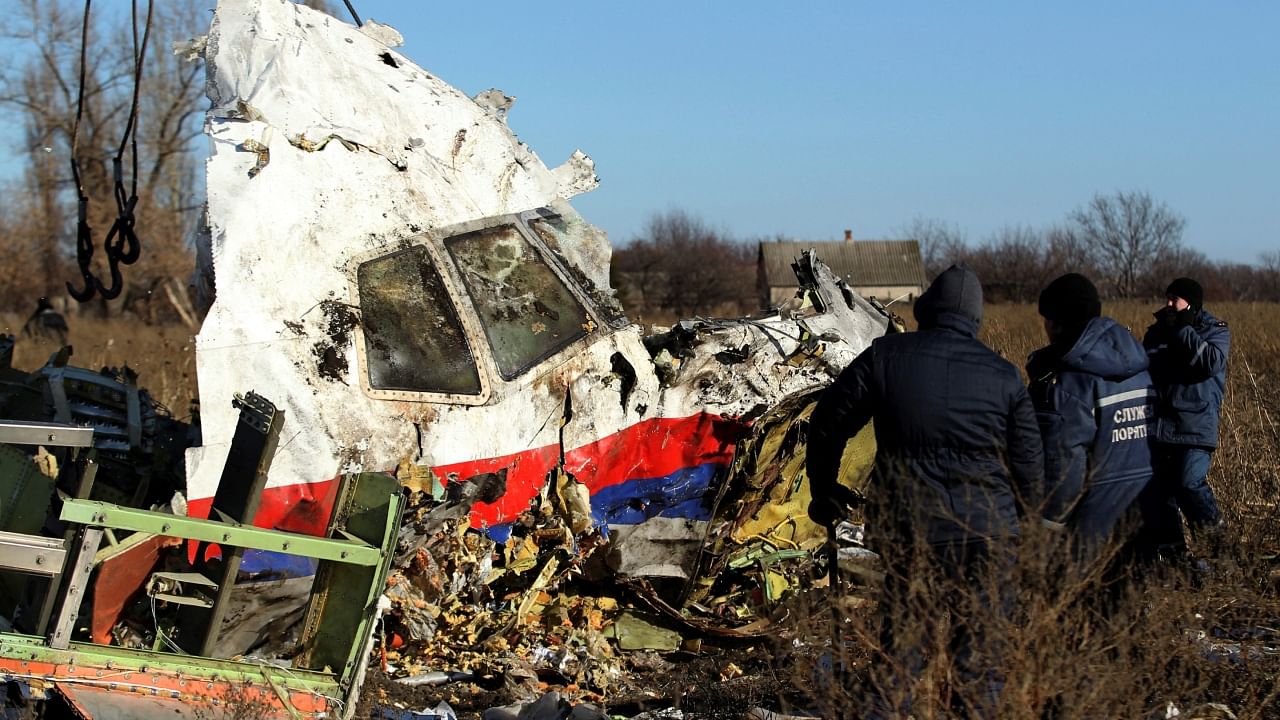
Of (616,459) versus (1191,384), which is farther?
(1191,384)

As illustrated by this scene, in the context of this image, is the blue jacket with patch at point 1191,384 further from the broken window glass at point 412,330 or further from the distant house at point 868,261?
the distant house at point 868,261

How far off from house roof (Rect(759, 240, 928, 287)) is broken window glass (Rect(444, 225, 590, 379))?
37.0m

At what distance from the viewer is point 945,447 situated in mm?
3689

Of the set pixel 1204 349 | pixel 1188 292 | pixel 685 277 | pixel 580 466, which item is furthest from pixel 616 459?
pixel 685 277

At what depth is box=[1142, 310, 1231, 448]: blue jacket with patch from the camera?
5.68 m

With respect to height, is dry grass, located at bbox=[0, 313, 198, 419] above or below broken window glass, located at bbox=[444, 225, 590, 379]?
below

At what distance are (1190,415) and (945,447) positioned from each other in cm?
265

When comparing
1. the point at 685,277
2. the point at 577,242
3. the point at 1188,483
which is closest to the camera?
the point at 1188,483

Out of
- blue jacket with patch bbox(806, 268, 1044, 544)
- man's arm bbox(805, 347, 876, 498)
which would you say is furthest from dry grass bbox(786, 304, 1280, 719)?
man's arm bbox(805, 347, 876, 498)

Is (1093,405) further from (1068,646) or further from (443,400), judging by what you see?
(443,400)

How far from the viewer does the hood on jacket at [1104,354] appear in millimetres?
A: 4410

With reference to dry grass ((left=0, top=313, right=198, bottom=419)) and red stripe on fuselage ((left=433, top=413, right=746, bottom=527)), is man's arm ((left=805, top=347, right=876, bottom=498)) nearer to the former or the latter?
red stripe on fuselage ((left=433, top=413, right=746, bottom=527))

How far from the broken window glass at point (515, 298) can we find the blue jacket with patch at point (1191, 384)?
2.92 metres

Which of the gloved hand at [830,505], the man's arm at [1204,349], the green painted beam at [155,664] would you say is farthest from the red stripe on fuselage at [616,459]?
the man's arm at [1204,349]
